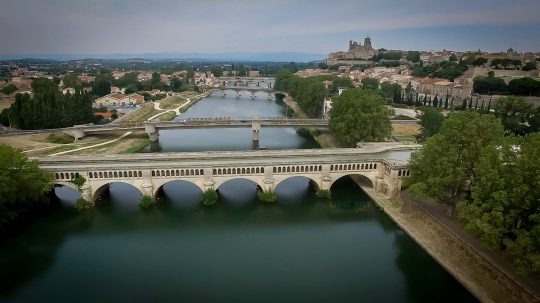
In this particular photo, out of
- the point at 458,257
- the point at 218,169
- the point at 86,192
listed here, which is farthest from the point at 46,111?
the point at 458,257

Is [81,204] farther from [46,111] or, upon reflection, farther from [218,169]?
[46,111]

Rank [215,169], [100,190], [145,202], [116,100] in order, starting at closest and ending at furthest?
[145,202] < [215,169] < [100,190] < [116,100]

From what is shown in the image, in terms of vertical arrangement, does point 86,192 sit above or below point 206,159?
below

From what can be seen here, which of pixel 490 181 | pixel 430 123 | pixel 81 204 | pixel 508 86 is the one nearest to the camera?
pixel 490 181

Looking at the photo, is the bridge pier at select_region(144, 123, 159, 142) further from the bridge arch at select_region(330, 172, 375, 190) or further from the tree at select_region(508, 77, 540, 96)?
the tree at select_region(508, 77, 540, 96)

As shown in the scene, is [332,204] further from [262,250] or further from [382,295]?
[382,295]

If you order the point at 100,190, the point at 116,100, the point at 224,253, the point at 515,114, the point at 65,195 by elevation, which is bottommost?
the point at 224,253

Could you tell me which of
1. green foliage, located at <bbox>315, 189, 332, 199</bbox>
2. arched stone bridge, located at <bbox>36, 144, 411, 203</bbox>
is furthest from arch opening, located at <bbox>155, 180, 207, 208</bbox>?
green foliage, located at <bbox>315, 189, 332, 199</bbox>
